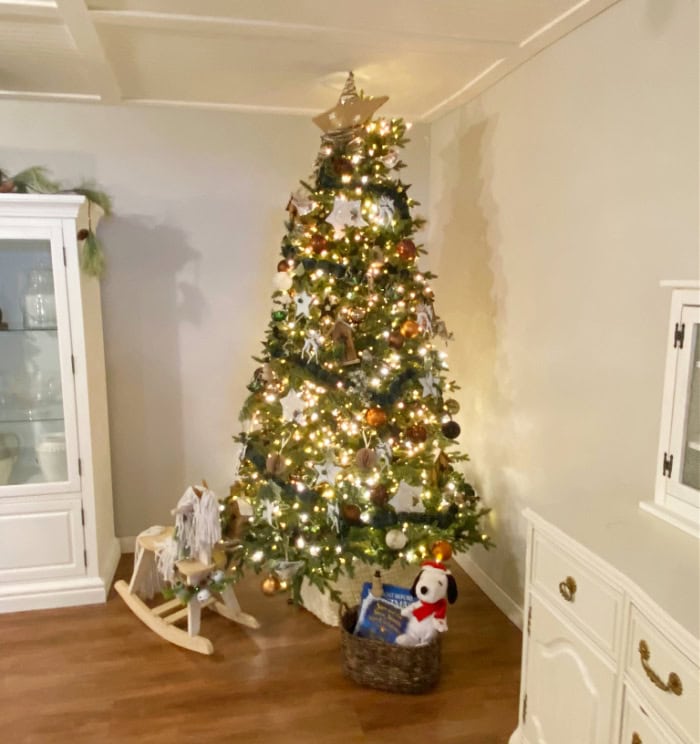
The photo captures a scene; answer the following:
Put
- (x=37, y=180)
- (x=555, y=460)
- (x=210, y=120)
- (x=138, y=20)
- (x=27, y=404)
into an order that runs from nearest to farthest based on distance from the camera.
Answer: (x=138, y=20)
(x=555, y=460)
(x=37, y=180)
(x=27, y=404)
(x=210, y=120)

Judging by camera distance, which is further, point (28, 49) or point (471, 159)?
point (471, 159)

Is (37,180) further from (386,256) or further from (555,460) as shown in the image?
(555,460)

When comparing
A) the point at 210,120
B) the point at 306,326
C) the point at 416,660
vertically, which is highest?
the point at 210,120

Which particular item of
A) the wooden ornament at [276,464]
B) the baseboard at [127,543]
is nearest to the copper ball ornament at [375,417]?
the wooden ornament at [276,464]

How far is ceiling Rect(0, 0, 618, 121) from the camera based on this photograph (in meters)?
1.93

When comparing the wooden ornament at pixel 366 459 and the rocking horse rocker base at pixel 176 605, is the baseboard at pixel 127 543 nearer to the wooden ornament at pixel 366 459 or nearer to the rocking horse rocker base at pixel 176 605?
the rocking horse rocker base at pixel 176 605

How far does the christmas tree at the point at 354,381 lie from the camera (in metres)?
2.38

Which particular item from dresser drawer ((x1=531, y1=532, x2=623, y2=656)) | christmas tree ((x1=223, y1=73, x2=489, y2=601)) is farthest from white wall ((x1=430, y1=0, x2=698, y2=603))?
christmas tree ((x1=223, y1=73, x2=489, y2=601))

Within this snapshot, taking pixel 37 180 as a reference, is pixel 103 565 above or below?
below

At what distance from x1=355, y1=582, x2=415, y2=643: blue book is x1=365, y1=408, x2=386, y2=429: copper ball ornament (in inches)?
23.9

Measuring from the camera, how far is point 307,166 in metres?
3.21

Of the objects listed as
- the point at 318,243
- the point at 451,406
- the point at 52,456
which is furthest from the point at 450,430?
the point at 52,456

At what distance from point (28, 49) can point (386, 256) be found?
4.96 feet

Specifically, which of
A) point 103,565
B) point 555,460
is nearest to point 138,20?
point 555,460
